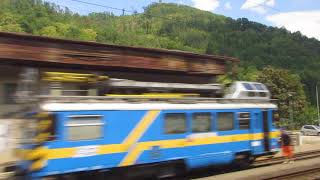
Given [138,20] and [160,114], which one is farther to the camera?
[138,20]

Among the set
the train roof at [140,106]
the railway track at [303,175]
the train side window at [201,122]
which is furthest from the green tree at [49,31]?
the railway track at [303,175]

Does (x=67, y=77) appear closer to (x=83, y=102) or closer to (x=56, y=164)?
(x=83, y=102)

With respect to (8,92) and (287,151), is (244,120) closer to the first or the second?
(287,151)

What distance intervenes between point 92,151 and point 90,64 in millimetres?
9538

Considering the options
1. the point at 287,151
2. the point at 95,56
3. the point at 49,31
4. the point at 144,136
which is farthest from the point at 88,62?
the point at 49,31

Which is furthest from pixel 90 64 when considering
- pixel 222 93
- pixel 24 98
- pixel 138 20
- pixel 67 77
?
pixel 138 20

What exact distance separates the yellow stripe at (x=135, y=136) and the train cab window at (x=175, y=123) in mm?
641

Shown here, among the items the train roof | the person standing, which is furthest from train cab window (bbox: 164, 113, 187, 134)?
the person standing

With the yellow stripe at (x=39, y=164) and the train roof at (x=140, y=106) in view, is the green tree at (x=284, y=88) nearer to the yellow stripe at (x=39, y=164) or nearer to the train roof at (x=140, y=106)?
the train roof at (x=140, y=106)

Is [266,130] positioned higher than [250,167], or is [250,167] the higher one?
[266,130]

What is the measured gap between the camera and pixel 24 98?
1326 centimetres

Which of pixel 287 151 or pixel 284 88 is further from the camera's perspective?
pixel 284 88

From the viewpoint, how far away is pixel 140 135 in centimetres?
1451

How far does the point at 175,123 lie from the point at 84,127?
3.59m
